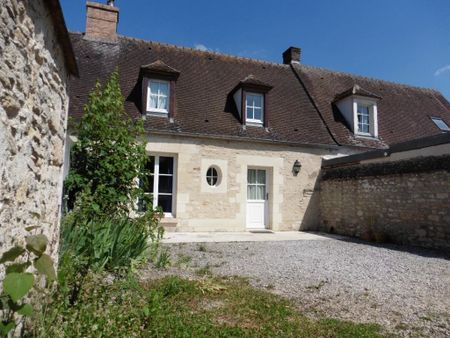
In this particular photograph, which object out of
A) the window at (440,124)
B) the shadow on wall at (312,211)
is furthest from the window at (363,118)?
the window at (440,124)

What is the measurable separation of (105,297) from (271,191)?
7.47 m

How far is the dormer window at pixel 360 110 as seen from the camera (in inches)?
448

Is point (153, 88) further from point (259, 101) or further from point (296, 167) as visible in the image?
point (296, 167)

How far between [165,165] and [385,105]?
9.51 metres

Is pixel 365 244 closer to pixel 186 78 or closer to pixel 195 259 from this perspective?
pixel 195 259

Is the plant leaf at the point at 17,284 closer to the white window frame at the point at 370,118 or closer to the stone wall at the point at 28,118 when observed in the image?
the stone wall at the point at 28,118

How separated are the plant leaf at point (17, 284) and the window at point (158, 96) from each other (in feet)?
26.3

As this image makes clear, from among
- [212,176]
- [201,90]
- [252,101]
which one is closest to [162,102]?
[201,90]

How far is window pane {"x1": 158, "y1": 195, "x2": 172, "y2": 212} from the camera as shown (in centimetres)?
910

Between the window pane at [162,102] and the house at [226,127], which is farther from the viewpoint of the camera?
the window pane at [162,102]

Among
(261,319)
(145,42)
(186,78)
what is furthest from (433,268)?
(145,42)

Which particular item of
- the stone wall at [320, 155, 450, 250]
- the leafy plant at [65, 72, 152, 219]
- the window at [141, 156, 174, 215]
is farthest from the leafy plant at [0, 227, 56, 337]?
the stone wall at [320, 155, 450, 250]

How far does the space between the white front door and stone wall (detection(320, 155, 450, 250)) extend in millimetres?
1921

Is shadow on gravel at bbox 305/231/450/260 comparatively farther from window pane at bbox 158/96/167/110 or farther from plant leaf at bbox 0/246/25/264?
plant leaf at bbox 0/246/25/264
